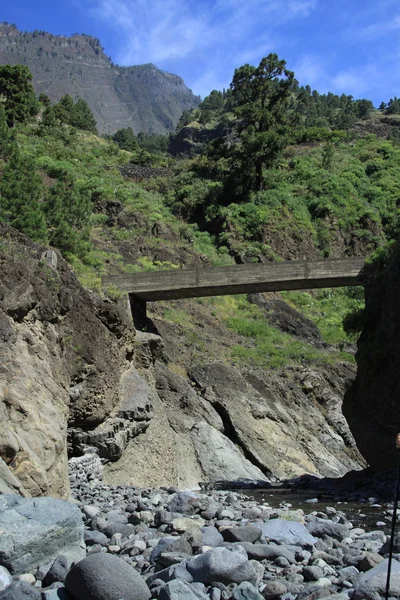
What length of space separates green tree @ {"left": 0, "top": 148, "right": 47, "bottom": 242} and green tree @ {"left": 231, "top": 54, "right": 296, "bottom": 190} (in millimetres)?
22517

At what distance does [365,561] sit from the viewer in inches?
326

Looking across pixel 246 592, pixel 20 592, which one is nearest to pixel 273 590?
pixel 246 592

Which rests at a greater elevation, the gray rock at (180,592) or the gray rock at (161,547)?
the gray rock at (180,592)

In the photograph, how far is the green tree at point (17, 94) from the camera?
178 feet

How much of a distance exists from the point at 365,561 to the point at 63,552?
12.3 feet

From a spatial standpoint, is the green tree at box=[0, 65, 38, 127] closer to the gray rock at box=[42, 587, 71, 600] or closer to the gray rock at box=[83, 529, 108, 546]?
the gray rock at box=[83, 529, 108, 546]

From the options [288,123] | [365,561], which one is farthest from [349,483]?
[288,123]

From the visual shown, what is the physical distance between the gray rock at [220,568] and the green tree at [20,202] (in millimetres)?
16795

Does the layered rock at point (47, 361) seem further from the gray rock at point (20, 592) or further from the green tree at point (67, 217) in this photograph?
the green tree at point (67, 217)

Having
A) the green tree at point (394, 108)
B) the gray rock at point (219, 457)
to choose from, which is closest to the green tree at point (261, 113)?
the gray rock at point (219, 457)

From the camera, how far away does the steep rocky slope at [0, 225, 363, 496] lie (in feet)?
40.2

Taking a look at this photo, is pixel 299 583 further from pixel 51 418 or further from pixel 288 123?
pixel 288 123

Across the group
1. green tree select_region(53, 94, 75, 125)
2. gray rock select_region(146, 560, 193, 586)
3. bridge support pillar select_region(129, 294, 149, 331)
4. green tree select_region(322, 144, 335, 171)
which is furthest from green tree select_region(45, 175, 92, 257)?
green tree select_region(53, 94, 75, 125)

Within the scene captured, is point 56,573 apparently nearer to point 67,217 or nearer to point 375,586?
point 375,586
